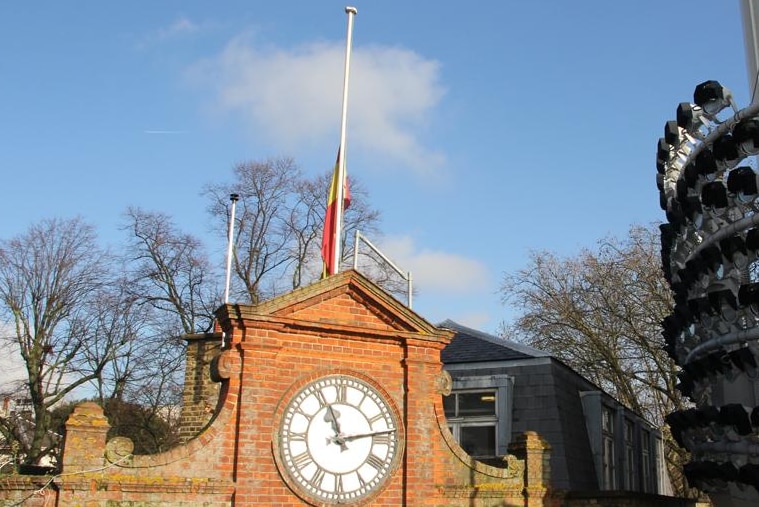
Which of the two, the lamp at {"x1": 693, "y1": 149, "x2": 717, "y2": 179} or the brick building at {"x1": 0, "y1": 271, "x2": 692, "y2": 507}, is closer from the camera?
the brick building at {"x1": 0, "y1": 271, "x2": 692, "y2": 507}

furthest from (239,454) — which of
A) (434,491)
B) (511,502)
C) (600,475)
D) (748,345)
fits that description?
(600,475)

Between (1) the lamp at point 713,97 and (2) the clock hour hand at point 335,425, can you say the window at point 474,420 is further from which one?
(1) the lamp at point 713,97

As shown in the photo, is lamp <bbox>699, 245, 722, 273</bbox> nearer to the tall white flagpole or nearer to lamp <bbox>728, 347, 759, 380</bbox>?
lamp <bbox>728, 347, 759, 380</bbox>

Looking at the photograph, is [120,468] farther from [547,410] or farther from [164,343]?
[164,343]

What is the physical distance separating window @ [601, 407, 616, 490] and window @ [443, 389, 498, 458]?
8.23 ft

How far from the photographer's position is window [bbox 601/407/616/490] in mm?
15805

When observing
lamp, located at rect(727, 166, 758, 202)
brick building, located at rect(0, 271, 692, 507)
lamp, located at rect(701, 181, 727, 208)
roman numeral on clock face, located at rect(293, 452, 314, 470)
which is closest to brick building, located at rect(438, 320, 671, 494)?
brick building, located at rect(0, 271, 692, 507)

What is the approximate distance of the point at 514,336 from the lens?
33.6 metres

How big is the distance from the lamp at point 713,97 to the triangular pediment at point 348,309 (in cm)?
493

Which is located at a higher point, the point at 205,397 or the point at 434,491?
the point at 205,397

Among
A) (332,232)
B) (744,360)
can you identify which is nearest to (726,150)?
(744,360)

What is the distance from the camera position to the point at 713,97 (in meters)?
11.6

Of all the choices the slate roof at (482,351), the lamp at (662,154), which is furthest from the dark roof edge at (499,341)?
the lamp at (662,154)

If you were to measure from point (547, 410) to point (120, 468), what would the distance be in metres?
7.97
